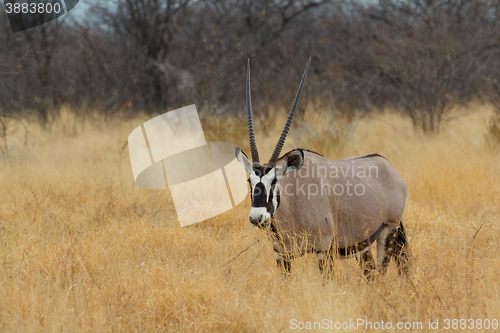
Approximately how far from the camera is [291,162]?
9.63ft

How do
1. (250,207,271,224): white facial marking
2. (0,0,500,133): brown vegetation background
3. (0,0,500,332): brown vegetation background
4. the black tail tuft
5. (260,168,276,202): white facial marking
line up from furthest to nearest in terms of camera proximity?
1. (0,0,500,133): brown vegetation background
2. the black tail tuft
3. (0,0,500,332): brown vegetation background
4. (260,168,276,202): white facial marking
5. (250,207,271,224): white facial marking

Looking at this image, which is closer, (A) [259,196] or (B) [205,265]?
(A) [259,196]

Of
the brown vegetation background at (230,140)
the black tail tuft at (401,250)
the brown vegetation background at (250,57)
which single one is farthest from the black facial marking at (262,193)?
the brown vegetation background at (250,57)

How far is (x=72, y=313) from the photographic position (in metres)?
2.75

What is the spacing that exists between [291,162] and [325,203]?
0.33m

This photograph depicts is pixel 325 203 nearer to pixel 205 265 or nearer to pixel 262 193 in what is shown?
pixel 262 193


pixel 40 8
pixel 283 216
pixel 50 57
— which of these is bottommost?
pixel 283 216

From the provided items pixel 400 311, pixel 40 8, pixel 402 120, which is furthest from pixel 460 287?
pixel 40 8

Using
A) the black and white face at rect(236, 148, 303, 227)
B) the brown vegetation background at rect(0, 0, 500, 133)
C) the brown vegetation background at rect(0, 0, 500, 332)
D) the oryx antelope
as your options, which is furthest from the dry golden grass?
the brown vegetation background at rect(0, 0, 500, 133)

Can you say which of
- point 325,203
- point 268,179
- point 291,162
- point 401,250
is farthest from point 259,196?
point 401,250

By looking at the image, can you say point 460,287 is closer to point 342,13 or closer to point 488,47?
point 488,47

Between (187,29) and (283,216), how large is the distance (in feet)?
39.6

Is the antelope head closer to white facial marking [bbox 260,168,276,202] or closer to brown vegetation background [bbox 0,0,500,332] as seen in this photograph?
white facial marking [bbox 260,168,276,202]

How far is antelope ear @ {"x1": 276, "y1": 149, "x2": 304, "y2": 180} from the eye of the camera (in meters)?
2.84
